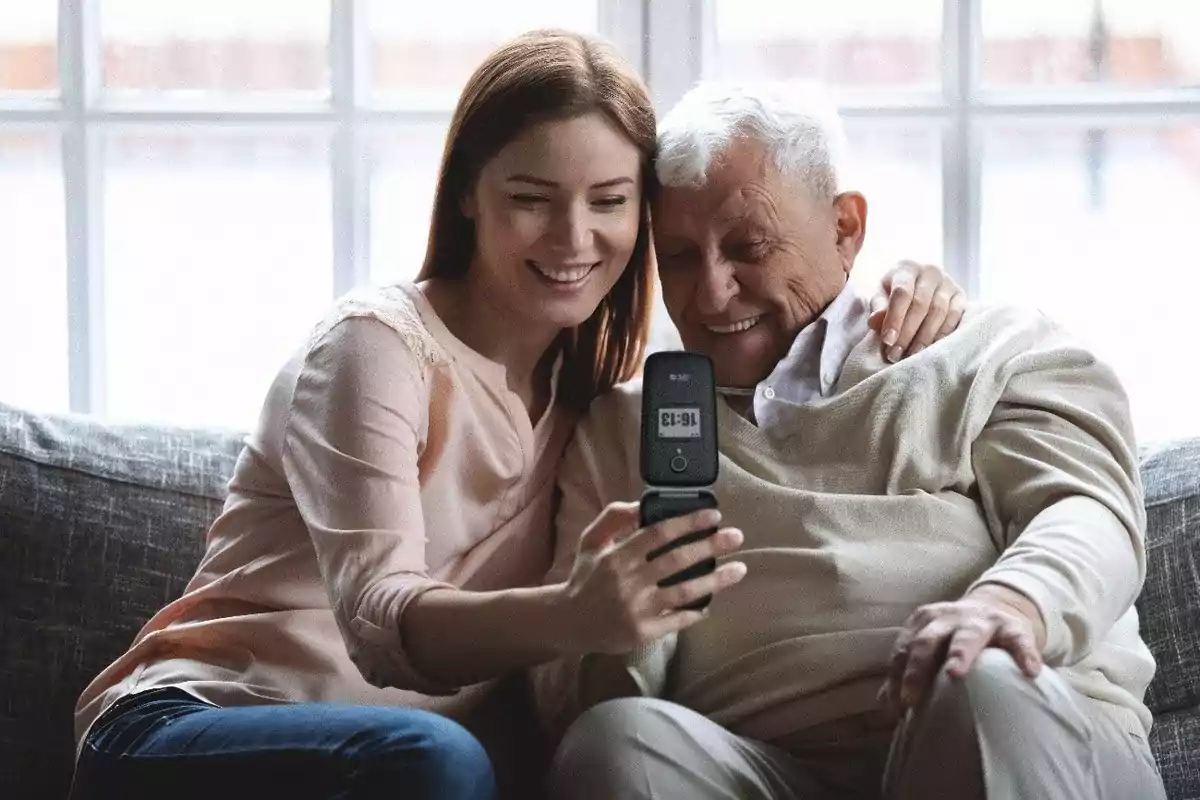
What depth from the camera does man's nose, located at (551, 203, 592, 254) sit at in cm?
158

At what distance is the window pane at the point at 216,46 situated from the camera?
243 centimetres

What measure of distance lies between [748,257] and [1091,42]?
1011mm

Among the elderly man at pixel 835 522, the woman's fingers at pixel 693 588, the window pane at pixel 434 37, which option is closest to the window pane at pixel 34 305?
the window pane at pixel 434 37

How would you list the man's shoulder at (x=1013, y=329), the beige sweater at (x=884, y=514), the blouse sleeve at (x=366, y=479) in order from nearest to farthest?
the blouse sleeve at (x=366, y=479), the beige sweater at (x=884, y=514), the man's shoulder at (x=1013, y=329)

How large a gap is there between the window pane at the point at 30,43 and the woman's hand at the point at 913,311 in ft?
4.88

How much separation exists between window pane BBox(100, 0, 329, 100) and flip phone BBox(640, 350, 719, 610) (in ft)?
4.34

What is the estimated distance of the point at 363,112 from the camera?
241 centimetres

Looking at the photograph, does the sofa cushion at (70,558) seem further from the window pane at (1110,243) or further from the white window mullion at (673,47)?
the window pane at (1110,243)

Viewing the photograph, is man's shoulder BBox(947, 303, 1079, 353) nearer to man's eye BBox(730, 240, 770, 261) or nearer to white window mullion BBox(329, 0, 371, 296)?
man's eye BBox(730, 240, 770, 261)

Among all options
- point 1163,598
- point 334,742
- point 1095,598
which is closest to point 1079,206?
point 1163,598

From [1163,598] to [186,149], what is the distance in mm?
1645

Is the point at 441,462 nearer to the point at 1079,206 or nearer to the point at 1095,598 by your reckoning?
the point at 1095,598

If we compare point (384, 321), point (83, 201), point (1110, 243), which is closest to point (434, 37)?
point (83, 201)

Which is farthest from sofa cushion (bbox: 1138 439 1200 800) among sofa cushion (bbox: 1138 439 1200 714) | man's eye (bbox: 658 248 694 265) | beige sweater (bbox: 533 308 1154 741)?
man's eye (bbox: 658 248 694 265)
